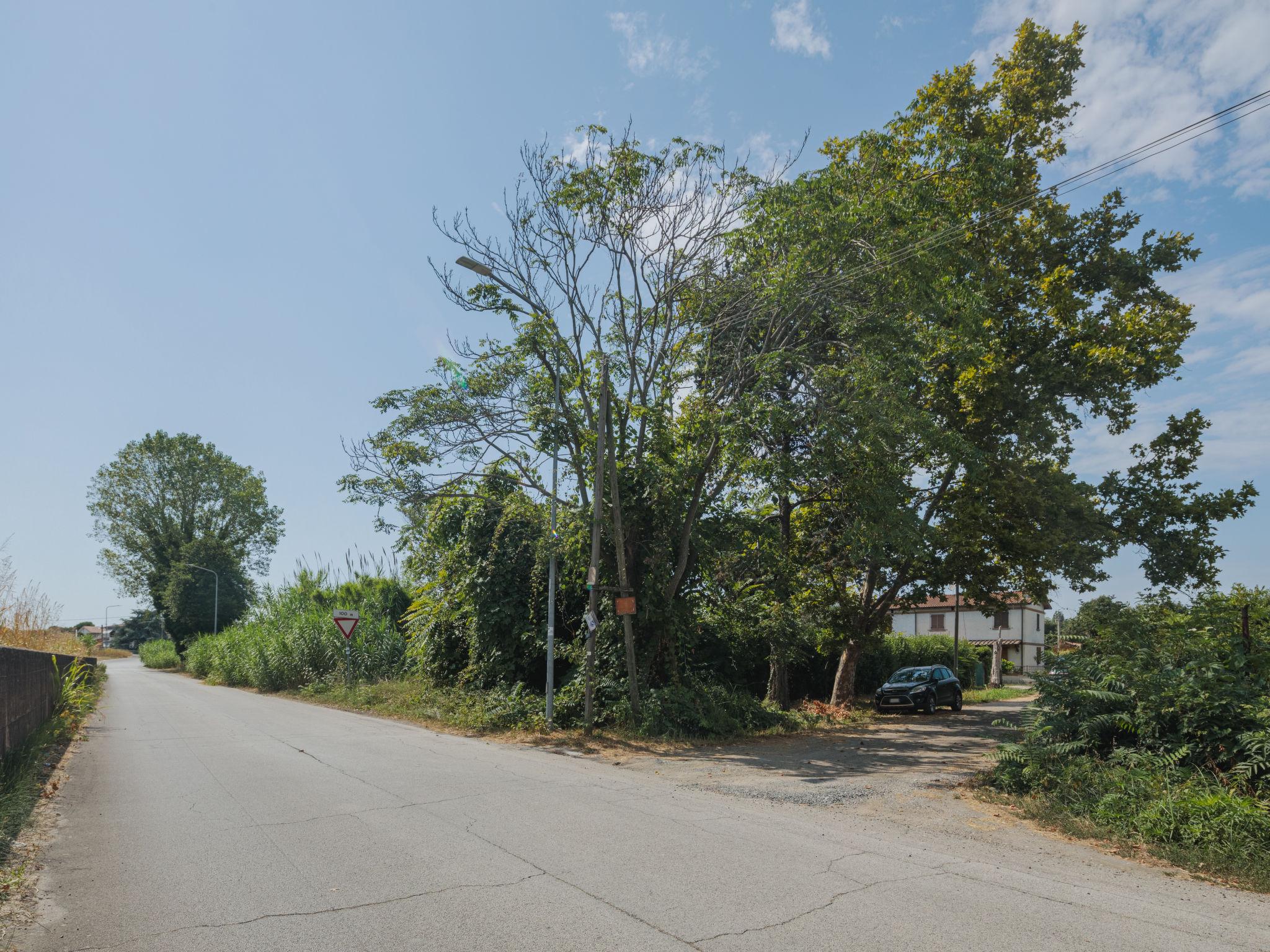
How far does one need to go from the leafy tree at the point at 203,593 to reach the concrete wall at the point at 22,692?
44167 mm

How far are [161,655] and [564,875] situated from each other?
217 ft

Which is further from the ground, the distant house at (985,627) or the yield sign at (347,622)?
the distant house at (985,627)

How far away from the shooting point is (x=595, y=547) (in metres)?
16.0

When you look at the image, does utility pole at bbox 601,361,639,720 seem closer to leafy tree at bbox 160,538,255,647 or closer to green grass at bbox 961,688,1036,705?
green grass at bbox 961,688,1036,705

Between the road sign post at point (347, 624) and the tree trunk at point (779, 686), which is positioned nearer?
the tree trunk at point (779, 686)

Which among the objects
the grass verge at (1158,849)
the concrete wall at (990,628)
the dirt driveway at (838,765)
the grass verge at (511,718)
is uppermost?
the concrete wall at (990,628)

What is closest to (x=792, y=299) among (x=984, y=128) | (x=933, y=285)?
(x=933, y=285)

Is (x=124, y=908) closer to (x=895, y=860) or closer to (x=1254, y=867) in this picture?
(x=895, y=860)

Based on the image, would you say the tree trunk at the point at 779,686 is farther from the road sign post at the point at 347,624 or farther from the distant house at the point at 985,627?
the distant house at the point at 985,627

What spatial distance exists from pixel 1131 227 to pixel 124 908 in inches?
898

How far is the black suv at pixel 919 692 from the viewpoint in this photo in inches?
955

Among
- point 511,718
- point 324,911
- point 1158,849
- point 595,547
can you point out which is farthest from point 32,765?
point 1158,849

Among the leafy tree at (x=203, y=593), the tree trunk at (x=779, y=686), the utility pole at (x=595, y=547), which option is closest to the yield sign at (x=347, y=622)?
the utility pole at (x=595, y=547)

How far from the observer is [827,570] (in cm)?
2169
